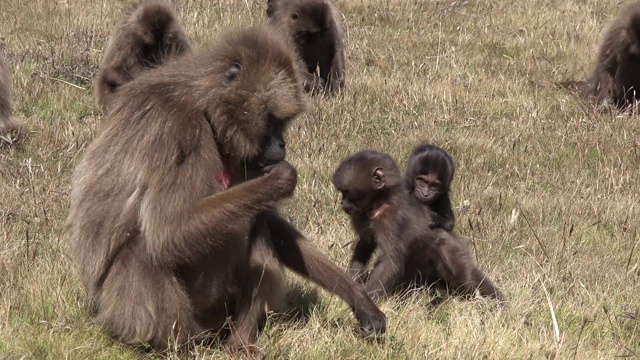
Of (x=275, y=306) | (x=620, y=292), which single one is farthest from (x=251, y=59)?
(x=620, y=292)

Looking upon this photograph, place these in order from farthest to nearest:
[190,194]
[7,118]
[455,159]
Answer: [455,159], [7,118], [190,194]

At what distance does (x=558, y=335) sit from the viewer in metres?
5.36

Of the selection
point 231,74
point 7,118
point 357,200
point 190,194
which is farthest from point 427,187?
point 7,118

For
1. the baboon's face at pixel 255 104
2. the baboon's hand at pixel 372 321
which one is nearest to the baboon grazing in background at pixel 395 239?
the baboon's hand at pixel 372 321

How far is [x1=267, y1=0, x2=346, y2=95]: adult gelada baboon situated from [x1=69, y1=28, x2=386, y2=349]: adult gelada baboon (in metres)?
7.31

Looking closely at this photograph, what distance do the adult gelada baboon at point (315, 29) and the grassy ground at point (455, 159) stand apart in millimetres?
521

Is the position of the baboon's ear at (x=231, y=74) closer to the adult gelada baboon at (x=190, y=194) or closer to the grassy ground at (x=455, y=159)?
the adult gelada baboon at (x=190, y=194)

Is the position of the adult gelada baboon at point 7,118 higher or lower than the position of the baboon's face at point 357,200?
lower

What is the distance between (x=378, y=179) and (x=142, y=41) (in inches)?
232

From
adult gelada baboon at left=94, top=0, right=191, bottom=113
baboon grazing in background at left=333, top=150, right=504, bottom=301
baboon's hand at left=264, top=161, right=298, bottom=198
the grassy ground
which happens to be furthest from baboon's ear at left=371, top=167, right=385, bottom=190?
adult gelada baboon at left=94, top=0, right=191, bottom=113

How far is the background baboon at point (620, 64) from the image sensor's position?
12.5 metres

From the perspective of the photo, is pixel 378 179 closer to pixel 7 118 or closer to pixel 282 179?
pixel 282 179

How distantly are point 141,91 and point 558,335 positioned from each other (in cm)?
259

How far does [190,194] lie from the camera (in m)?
4.78
